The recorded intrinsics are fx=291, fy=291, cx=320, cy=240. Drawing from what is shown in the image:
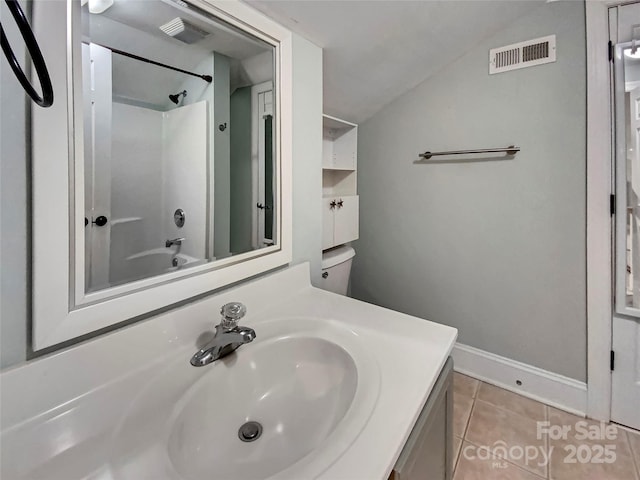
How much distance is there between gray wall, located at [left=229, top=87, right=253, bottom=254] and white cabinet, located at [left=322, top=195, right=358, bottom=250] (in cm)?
71

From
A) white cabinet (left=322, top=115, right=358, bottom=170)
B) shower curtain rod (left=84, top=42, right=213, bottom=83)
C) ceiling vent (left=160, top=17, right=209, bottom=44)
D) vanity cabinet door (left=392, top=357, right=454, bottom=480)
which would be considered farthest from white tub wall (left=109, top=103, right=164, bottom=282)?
white cabinet (left=322, top=115, right=358, bottom=170)

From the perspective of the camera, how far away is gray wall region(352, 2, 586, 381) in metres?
1.45

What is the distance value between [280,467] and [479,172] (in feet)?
5.61

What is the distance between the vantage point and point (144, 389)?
61 centimetres

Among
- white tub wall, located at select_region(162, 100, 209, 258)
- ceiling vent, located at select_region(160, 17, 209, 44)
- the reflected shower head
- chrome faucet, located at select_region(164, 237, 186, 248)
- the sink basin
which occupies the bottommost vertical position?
the sink basin

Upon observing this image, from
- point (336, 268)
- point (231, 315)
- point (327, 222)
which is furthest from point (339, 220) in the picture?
point (231, 315)

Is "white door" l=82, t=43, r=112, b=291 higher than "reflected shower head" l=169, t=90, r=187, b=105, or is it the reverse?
"reflected shower head" l=169, t=90, r=187, b=105

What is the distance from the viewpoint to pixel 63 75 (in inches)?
22.3

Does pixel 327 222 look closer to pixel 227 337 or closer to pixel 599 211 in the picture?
pixel 227 337

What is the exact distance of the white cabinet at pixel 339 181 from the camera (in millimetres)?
1780

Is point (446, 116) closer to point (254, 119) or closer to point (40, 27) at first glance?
point (254, 119)

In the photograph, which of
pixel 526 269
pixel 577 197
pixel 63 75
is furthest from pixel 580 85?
pixel 63 75

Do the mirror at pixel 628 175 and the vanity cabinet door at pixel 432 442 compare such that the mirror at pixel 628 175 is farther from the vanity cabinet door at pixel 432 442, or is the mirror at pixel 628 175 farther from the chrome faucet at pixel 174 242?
the chrome faucet at pixel 174 242

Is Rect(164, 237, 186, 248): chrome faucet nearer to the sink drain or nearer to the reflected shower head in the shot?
the reflected shower head
